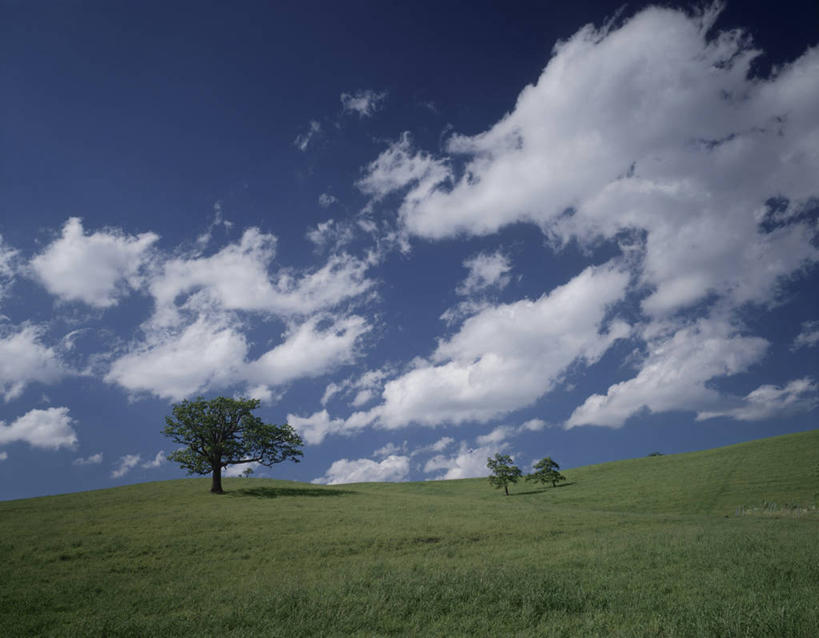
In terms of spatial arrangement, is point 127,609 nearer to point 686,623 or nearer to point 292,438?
point 686,623

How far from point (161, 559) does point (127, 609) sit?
318 inches

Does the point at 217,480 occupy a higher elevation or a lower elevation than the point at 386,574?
lower

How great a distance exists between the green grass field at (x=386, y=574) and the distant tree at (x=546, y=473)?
3893 centimetres

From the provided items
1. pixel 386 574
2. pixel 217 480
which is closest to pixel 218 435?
pixel 217 480

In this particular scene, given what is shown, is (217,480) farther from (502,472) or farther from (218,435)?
(502,472)

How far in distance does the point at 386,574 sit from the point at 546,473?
6682cm

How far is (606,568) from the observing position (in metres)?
14.8

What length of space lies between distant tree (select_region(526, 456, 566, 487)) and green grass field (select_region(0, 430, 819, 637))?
38927 mm

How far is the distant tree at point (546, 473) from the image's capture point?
73625 millimetres

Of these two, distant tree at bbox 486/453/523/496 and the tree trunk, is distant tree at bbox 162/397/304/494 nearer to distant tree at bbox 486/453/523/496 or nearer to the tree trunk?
the tree trunk

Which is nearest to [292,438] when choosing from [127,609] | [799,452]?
[127,609]

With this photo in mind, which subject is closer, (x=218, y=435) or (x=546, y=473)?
(x=218, y=435)

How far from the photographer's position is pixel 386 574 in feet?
48.5

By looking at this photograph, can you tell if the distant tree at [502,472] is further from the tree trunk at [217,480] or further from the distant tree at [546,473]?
the tree trunk at [217,480]
